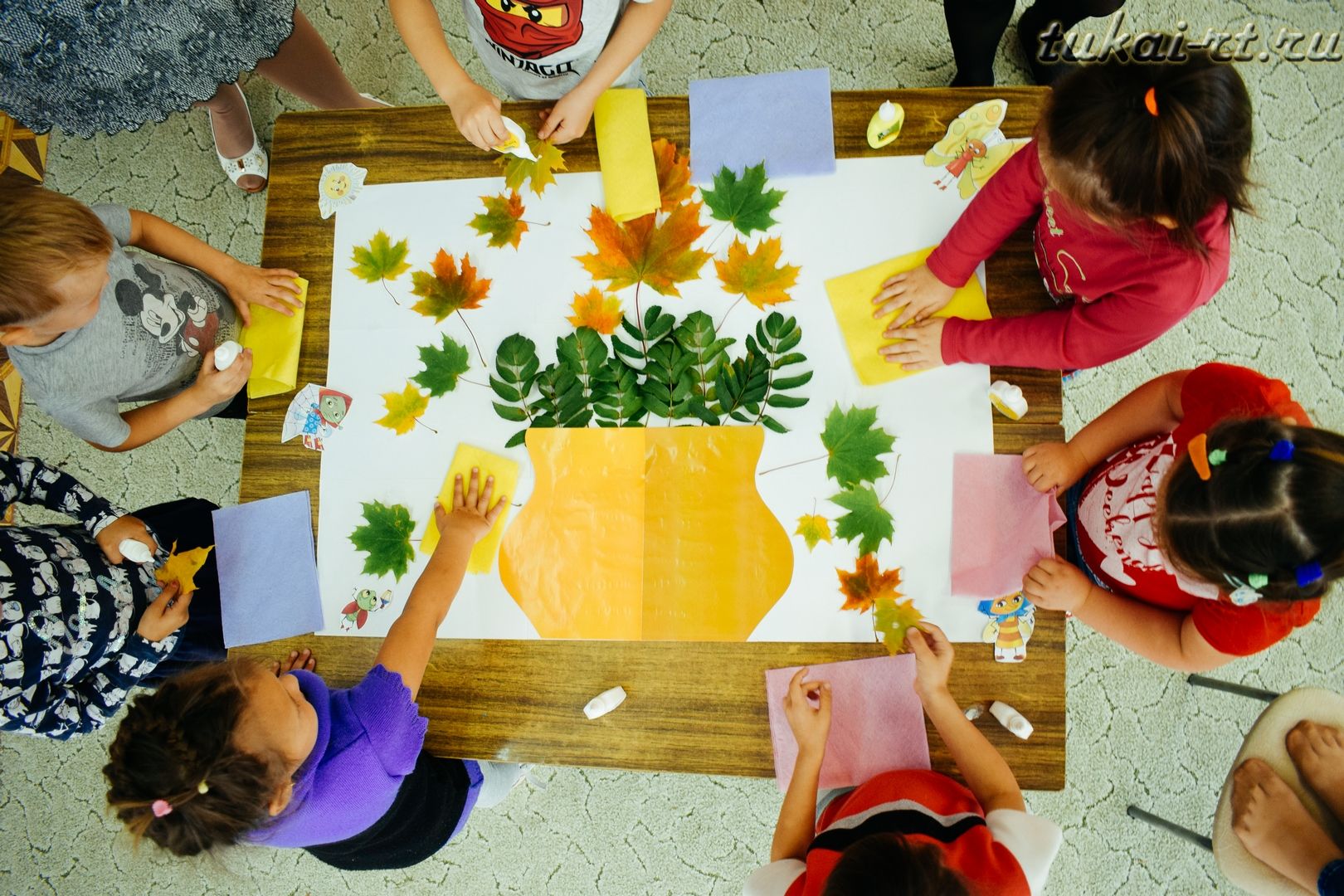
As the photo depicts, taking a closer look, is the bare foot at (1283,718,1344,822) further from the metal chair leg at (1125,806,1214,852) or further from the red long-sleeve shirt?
the red long-sleeve shirt

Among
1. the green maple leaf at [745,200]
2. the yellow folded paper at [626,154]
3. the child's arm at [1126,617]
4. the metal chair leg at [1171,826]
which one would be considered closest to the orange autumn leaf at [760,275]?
the green maple leaf at [745,200]

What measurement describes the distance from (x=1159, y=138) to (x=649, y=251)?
1.98 feet

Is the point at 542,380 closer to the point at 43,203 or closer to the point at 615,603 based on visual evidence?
the point at 615,603

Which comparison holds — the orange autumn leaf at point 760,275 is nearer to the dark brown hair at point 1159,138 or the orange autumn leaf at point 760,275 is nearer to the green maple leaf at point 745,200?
the green maple leaf at point 745,200

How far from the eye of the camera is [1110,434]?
994 millimetres

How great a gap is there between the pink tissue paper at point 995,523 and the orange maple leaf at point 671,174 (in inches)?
20.7

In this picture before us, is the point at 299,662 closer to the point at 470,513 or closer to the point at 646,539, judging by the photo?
the point at 470,513

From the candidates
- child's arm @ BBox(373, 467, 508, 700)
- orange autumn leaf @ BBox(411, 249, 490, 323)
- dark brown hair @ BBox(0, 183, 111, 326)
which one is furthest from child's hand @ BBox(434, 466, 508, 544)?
dark brown hair @ BBox(0, 183, 111, 326)

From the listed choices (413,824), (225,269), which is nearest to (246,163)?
(225,269)

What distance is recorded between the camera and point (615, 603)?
0.99 m

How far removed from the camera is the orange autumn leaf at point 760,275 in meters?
1.03

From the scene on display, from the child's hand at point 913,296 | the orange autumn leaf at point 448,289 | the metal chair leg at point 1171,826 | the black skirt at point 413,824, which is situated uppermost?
the orange autumn leaf at point 448,289

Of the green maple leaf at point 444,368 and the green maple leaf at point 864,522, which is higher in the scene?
the green maple leaf at point 444,368

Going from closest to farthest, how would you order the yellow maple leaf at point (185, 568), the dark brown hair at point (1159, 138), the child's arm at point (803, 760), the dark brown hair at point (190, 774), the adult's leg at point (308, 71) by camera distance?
the dark brown hair at point (1159, 138)
the dark brown hair at point (190, 774)
the child's arm at point (803, 760)
the yellow maple leaf at point (185, 568)
the adult's leg at point (308, 71)
